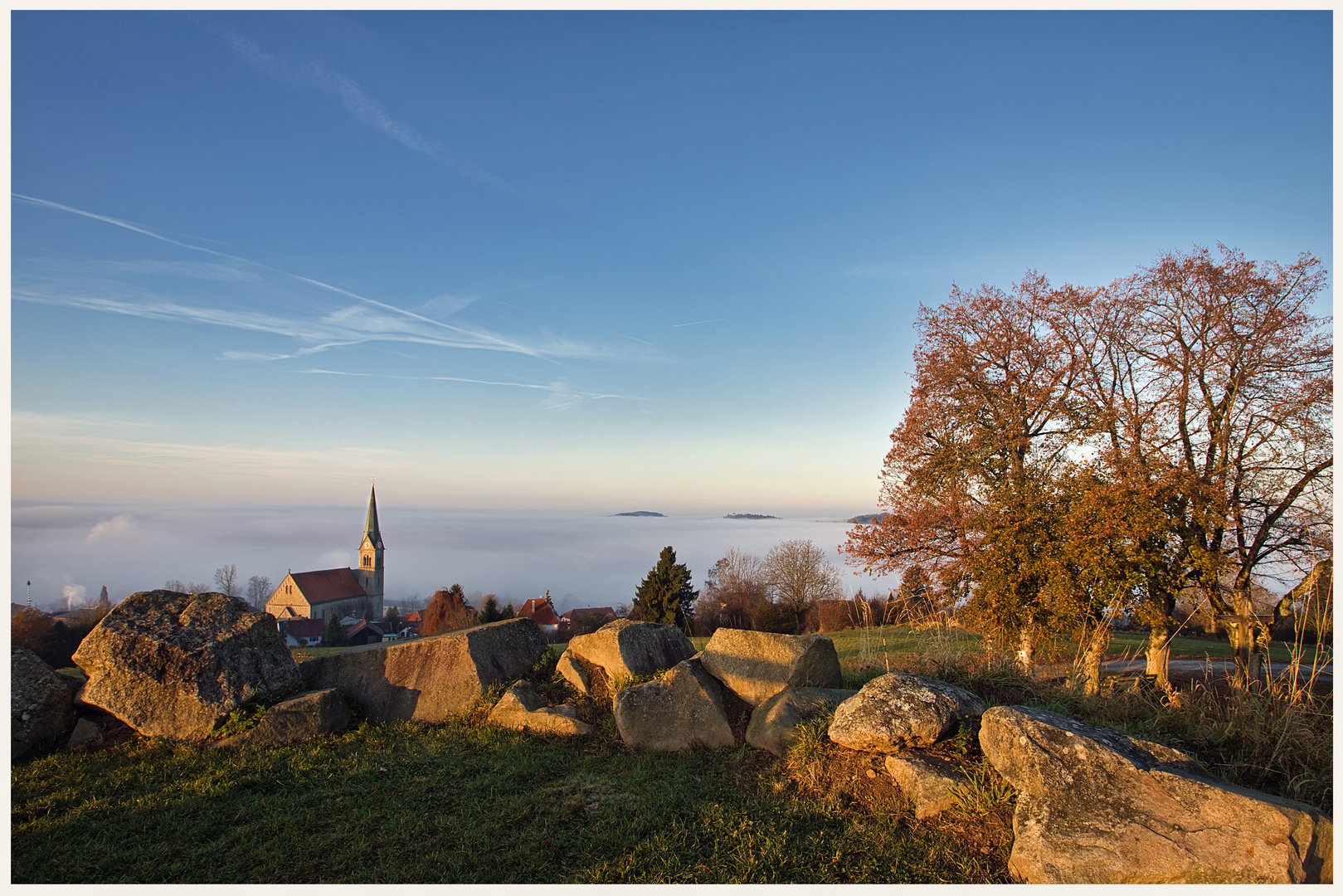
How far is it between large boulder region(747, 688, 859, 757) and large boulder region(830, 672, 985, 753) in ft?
1.90

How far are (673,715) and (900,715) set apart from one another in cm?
257

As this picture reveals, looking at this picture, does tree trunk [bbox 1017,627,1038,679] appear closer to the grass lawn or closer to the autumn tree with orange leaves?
the autumn tree with orange leaves

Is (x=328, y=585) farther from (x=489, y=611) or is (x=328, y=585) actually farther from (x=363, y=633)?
(x=489, y=611)

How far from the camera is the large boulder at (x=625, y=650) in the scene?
29.3ft

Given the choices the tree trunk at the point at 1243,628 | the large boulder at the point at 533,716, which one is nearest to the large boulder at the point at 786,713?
the large boulder at the point at 533,716

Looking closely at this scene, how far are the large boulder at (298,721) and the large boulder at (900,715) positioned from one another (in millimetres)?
5924

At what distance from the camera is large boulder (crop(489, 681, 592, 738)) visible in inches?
311

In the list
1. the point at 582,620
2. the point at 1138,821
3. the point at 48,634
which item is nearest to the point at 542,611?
the point at 582,620

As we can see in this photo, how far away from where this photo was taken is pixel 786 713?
7.37 m

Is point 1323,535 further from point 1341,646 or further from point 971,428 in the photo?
point 1341,646

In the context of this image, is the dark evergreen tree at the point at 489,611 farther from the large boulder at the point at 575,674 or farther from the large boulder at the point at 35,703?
the large boulder at the point at 35,703

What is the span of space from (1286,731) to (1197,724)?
0.67m

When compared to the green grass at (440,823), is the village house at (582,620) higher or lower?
lower

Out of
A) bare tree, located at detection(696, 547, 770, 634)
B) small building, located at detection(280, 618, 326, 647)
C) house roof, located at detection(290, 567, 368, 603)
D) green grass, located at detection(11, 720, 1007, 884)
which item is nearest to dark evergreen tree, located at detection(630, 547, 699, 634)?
bare tree, located at detection(696, 547, 770, 634)
